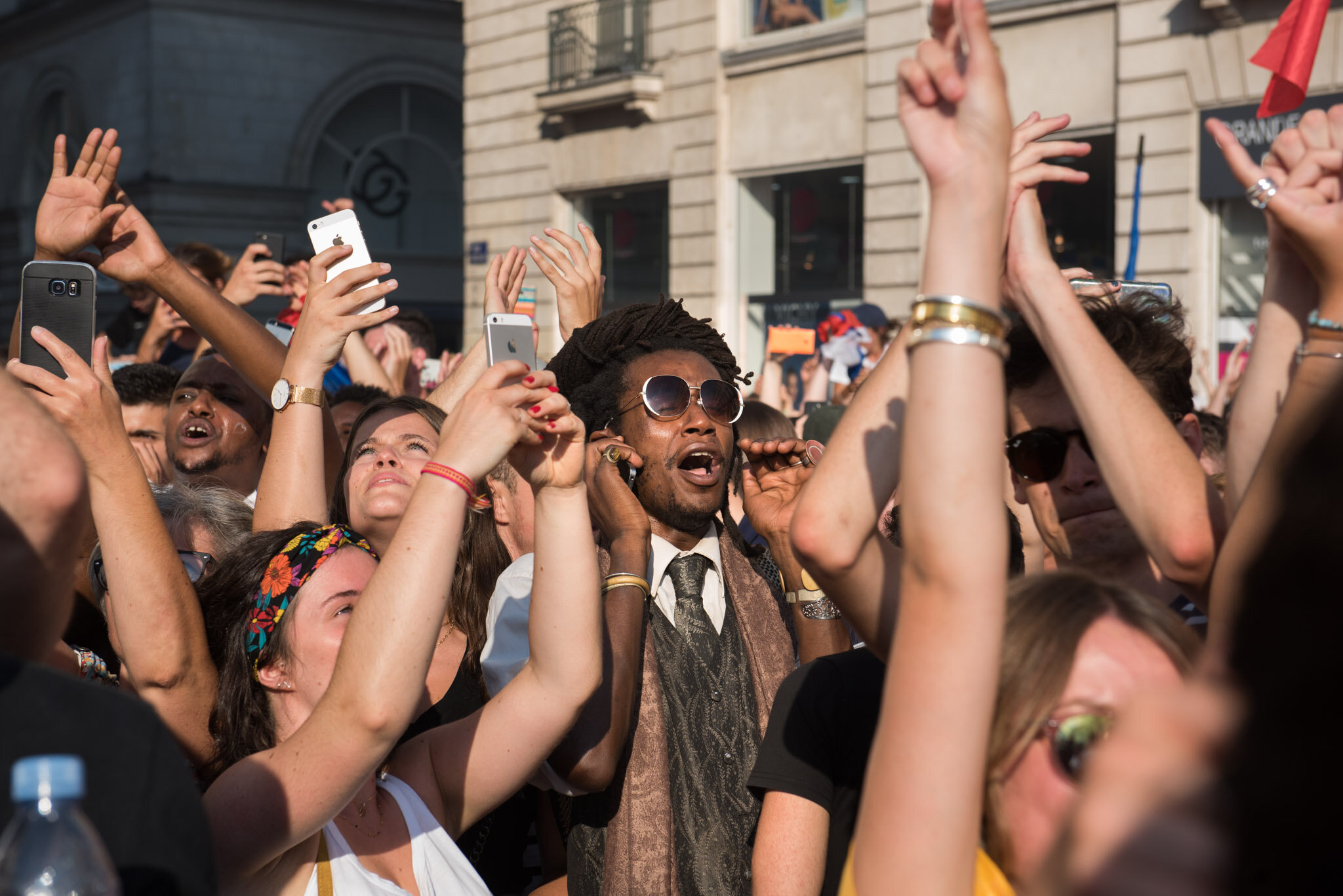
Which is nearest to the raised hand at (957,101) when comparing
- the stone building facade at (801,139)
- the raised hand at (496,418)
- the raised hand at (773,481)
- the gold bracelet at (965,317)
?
the gold bracelet at (965,317)

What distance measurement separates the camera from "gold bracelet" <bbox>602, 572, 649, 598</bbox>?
2938 mm

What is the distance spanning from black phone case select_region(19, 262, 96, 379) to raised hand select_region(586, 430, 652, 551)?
3.90ft

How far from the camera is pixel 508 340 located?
2531 mm

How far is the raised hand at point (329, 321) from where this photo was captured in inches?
133

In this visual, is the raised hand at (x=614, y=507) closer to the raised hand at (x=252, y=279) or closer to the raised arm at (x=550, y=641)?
the raised arm at (x=550, y=641)

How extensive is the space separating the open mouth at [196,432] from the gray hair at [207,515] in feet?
3.65

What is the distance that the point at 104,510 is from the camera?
2.52 m

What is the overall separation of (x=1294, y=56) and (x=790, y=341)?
23.1 ft

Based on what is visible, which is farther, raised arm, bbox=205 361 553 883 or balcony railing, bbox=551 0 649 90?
balcony railing, bbox=551 0 649 90

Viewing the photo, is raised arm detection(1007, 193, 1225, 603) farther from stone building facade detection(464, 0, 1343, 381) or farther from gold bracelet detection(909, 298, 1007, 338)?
stone building facade detection(464, 0, 1343, 381)

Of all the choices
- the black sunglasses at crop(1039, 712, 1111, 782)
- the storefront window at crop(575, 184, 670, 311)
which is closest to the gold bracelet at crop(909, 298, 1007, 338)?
the black sunglasses at crop(1039, 712, 1111, 782)

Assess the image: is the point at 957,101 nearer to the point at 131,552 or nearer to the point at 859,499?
the point at 859,499

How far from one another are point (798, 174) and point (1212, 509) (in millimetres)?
15304

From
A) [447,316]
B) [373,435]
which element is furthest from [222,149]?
[373,435]
